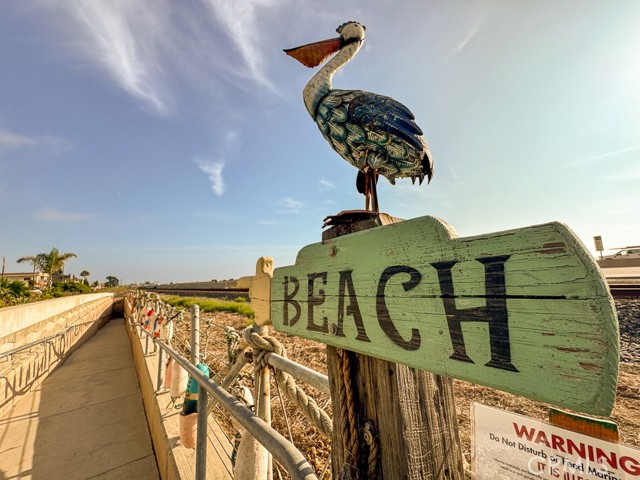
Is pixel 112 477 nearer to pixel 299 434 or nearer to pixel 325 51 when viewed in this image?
pixel 299 434

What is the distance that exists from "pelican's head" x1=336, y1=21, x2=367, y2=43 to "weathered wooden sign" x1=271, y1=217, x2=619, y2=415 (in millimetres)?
1873

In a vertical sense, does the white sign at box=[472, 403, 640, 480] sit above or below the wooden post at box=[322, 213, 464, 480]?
below

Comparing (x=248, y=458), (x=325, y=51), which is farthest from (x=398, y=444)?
(x=325, y=51)

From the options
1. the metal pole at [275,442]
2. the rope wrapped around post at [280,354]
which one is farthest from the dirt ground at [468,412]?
the metal pole at [275,442]

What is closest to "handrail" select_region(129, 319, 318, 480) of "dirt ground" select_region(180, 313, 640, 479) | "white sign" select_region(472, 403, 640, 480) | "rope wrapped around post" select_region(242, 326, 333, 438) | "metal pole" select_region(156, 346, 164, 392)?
"rope wrapped around post" select_region(242, 326, 333, 438)

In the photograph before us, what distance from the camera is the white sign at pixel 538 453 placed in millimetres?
902

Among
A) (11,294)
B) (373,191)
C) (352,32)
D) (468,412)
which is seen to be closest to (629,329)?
(468,412)

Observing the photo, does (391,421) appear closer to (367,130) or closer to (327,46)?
(367,130)

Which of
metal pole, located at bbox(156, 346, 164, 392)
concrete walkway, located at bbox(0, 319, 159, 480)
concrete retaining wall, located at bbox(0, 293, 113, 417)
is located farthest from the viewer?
concrete retaining wall, located at bbox(0, 293, 113, 417)

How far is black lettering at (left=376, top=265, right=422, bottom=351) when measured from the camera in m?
0.64

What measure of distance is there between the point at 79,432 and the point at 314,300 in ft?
17.7

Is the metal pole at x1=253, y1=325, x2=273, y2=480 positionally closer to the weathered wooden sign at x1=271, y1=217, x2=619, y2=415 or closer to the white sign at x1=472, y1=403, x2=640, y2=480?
the weathered wooden sign at x1=271, y1=217, x2=619, y2=415

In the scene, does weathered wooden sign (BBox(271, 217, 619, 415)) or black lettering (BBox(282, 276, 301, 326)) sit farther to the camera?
black lettering (BBox(282, 276, 301, 326))

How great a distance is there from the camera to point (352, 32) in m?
2.03
